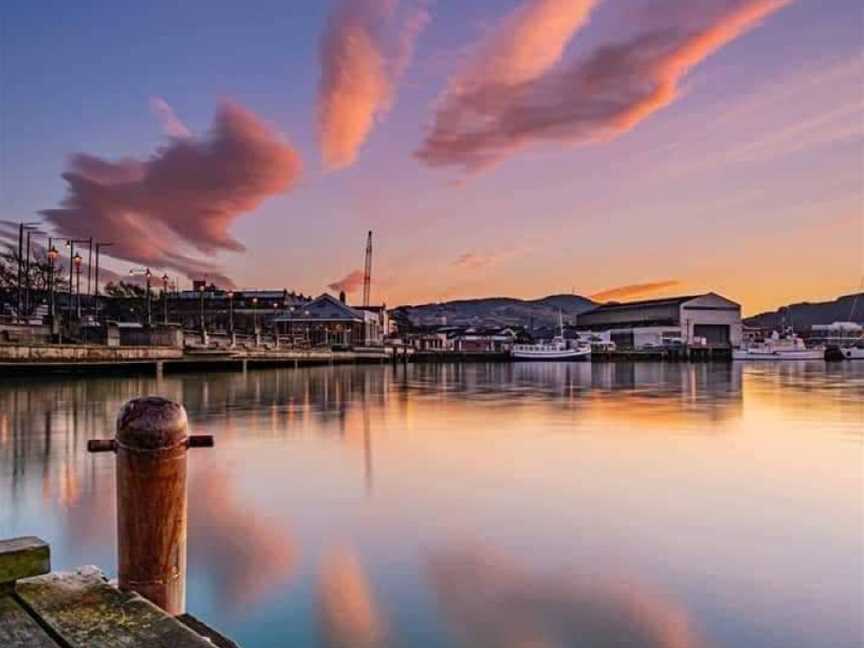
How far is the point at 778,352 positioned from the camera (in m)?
126

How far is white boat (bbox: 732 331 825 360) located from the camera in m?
124

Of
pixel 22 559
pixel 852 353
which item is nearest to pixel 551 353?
pixel 852 353

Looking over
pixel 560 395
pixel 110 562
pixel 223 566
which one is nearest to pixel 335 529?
pixel 223 566

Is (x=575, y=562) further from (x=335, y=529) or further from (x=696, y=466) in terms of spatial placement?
(x=696, y=466)

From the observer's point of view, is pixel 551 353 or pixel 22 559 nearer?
pixel 22 559

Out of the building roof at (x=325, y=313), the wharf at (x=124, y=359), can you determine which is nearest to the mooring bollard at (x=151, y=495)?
the wharf at (x=124, y=359)

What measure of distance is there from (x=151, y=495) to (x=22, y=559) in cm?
78

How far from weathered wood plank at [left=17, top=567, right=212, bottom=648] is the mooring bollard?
1.58ft

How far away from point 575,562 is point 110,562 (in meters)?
4.68

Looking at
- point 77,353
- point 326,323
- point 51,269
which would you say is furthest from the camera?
point 326,323

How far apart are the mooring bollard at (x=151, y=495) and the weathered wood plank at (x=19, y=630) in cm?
91

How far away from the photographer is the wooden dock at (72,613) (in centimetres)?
286

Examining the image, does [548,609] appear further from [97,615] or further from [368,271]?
[368,271]

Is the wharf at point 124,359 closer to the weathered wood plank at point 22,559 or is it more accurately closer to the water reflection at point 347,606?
the water reflection at point 347,606
